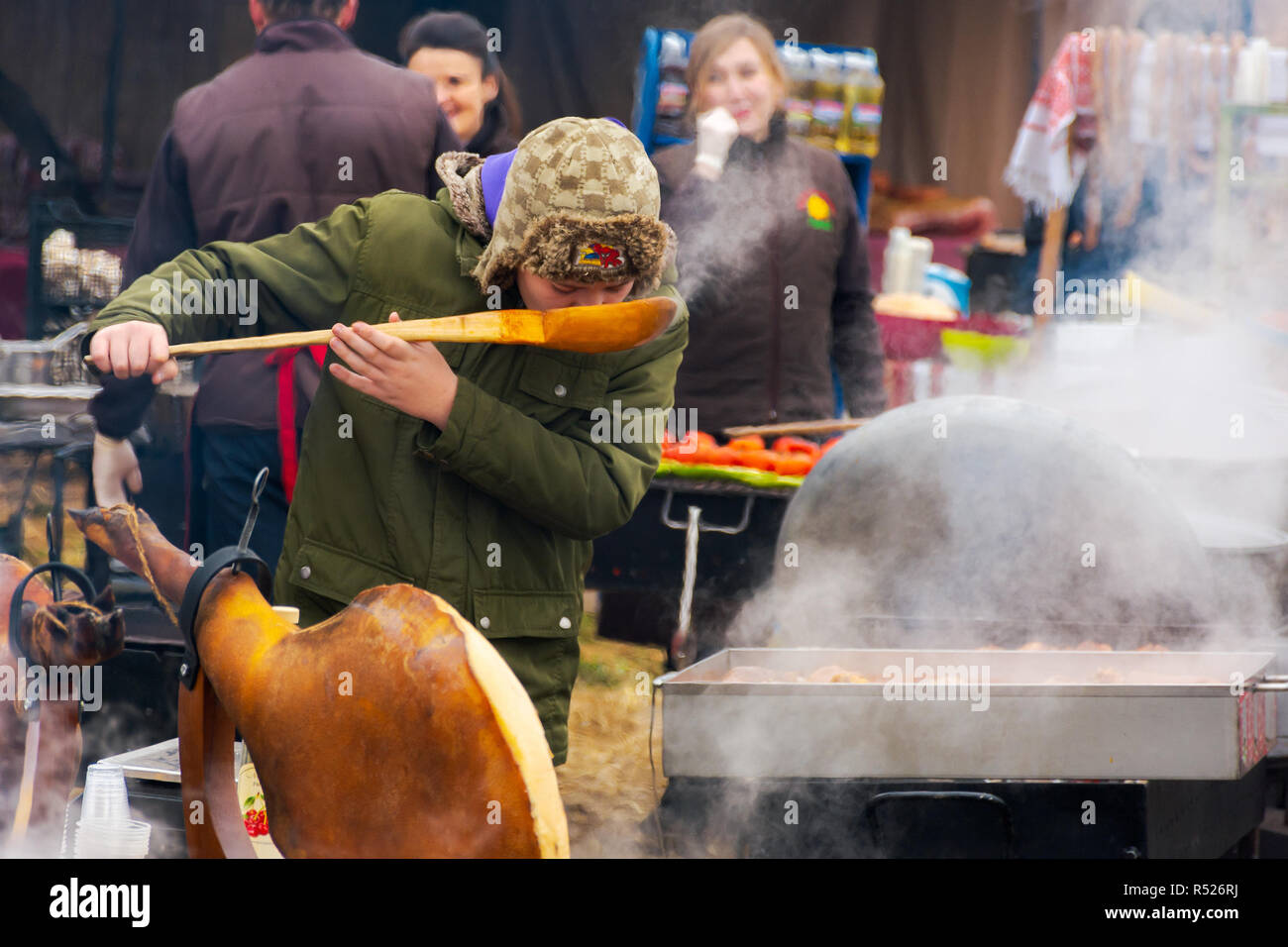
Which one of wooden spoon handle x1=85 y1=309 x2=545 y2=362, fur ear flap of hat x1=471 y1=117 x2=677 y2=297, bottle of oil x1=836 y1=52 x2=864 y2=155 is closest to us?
wooden spoon handle x1=85 y1=309 x2=545 y2=362

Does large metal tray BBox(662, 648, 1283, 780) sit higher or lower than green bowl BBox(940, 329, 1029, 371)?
lower

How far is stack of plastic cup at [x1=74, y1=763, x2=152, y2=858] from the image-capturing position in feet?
6.87

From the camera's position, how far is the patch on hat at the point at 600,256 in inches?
75.1

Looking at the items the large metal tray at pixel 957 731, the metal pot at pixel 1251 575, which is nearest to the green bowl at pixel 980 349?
the metal pot at pixel 1251 575

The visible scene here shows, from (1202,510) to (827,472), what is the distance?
137 cm

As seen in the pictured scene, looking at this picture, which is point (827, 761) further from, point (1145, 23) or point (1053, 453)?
point (1145, 23)

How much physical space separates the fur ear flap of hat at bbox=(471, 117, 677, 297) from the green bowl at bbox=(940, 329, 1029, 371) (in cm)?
340

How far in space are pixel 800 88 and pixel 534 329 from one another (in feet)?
15.3

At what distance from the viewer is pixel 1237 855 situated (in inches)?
114

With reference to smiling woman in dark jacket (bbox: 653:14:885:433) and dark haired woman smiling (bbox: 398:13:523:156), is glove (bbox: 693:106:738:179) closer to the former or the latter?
smiling woman in dark jacket (bbox: 653:14:885:433)

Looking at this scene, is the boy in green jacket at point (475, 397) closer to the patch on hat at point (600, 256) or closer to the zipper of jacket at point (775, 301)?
the patch on hat at point (600, 256)

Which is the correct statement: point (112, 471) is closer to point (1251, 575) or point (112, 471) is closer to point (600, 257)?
point (600, 257)

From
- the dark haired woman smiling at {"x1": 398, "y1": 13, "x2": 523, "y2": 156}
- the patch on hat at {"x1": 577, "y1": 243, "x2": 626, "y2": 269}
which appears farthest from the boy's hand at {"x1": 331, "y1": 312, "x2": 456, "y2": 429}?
the dark haired woman smiling at {"x1": 398, "y1": 13, "x2": 523, "y2": 156}
